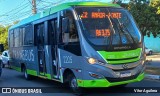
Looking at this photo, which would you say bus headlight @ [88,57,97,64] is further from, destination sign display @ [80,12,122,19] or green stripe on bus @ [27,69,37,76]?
green stripe on bus @ [27,69,37,76]

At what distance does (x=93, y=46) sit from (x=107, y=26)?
932 millimetres

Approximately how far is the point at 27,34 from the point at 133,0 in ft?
36.2

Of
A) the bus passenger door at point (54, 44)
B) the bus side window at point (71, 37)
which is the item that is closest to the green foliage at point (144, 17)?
the bus passenger door at point (54, 44)

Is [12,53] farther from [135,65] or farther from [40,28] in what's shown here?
[135,65]

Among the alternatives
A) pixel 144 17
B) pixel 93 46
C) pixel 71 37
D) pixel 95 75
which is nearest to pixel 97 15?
pixel 71 37

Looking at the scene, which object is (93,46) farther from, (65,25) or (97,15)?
(65,25)

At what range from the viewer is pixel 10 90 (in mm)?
13508

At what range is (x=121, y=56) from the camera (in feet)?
33.7

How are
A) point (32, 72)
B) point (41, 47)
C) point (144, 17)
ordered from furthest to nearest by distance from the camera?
point (144, 17) < point (32, 72) < point (41, 47)

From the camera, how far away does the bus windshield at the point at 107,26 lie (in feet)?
34.0

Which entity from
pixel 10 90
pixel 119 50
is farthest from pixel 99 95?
pixel 10 90

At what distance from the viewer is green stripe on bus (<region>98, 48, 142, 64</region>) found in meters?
10.0

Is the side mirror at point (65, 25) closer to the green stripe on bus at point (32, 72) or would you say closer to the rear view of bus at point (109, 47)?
the rear view of bus at point (109, 47)

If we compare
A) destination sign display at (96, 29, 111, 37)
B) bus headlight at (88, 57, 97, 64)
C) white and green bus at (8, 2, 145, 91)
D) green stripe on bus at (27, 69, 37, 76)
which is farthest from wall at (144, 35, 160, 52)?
bus headlight at (88, 57, 97, 64)
